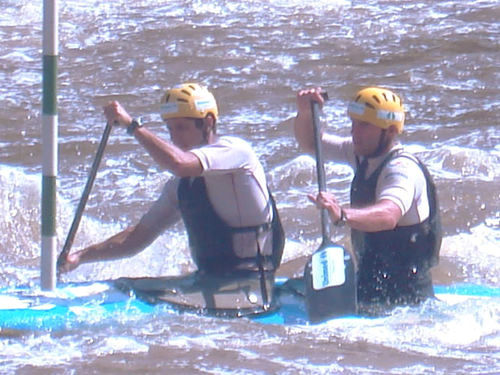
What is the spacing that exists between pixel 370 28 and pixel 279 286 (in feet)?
27.6

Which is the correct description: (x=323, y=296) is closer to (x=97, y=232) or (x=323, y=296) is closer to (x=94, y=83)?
(x=97, y=232)

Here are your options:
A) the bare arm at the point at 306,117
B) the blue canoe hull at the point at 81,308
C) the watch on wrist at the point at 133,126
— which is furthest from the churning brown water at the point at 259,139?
the bare arm at the point at 306,117

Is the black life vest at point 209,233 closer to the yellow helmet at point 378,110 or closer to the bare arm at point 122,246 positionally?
the bare arm at point 122,246

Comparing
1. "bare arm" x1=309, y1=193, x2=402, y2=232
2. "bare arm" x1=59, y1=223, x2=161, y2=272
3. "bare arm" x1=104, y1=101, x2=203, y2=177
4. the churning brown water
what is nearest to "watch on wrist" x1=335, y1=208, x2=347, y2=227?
"bare arm" x1=309, y1=193, x2=402, y2=232

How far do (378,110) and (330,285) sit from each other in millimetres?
659

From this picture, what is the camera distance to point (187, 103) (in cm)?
421

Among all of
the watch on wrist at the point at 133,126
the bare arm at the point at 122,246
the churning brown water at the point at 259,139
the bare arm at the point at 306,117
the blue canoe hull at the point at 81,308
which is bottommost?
the churning brown water at the point at 259,139

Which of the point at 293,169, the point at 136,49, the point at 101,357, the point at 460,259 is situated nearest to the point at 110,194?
the point at 293,169

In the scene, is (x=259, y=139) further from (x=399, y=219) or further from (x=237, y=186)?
(x=399, y=219)

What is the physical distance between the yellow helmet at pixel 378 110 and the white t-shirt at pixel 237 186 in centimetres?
42

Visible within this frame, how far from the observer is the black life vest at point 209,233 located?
426cm

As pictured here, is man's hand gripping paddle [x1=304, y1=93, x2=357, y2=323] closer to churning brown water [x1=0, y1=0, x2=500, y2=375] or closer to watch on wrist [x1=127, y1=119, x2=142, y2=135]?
churning brown water [x1=0, y1=0, x2=500, y2=375]

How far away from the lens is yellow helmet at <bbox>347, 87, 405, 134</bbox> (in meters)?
4.25

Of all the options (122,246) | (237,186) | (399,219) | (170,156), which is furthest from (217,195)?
(399,219)
